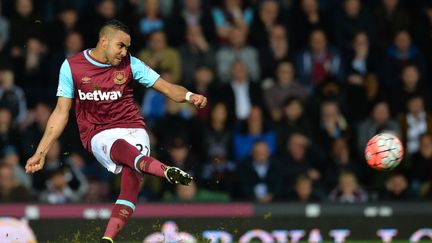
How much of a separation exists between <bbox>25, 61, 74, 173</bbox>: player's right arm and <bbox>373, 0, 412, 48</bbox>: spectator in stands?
804 cm

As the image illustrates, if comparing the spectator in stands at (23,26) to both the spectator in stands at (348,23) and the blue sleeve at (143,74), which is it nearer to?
the spectator in stands at (348,23)

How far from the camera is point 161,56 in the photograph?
16.2 metres

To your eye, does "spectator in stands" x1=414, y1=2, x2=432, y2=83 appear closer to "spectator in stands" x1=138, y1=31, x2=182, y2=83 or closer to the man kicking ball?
"spectator in stands" x1=138, y1=31, x2=182, y2=83

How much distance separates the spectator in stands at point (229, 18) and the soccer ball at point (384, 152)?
16.6 feet

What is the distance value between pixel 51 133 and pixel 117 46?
1.00m

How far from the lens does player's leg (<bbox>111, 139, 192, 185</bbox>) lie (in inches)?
388

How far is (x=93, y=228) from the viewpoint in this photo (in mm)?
13172

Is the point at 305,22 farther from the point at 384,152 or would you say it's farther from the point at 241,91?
the point at 384,152

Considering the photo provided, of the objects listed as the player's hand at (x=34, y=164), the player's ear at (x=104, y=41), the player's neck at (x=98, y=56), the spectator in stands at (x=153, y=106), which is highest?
the spectator in stands at (x=153, y=106)

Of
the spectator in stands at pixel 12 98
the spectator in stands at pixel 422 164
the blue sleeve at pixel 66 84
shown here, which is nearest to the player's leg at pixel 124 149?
the blue sleeve at pixel 66 84

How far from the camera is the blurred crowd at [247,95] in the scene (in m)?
15.0

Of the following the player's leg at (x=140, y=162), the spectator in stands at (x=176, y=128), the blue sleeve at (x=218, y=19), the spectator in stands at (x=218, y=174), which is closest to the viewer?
the player's leg at (x=140, y=162)

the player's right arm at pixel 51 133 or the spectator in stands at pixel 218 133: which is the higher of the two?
the spectator in stands at pixel 218 133

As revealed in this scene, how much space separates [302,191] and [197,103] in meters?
4.71
